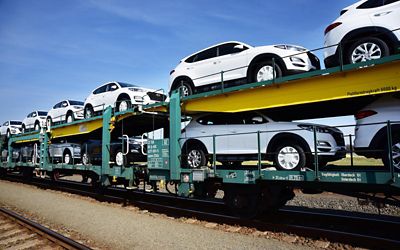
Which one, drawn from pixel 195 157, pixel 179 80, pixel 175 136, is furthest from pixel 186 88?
pixel 195 157

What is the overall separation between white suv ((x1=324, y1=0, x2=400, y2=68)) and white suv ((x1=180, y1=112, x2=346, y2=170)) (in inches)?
62.4

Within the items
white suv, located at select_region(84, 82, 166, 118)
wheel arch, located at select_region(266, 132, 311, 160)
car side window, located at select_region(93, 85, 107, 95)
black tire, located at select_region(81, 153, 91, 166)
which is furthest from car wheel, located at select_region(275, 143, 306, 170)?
car side window, located at select_region(93, 85, 107, 95)

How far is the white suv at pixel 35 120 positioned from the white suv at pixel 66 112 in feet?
6.07

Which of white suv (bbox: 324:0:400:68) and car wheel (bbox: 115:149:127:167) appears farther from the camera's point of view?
car wheel (bbox: 115:149:127:167)

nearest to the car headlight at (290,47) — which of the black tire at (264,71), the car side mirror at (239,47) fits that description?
the black tire at (264,71)

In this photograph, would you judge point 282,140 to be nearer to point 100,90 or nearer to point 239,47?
point 239,47

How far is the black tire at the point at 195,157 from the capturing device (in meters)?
8.14

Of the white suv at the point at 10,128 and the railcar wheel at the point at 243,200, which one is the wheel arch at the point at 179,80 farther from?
the white suv at the point at 10,128

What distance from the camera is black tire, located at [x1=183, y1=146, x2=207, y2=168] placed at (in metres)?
8.14

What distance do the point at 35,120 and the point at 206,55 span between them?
13.4 m

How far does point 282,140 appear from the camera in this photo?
22.1 ft

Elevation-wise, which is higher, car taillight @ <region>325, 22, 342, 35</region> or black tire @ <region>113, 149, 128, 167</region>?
car taillight @ <region>325, 22, 342, 35</region>

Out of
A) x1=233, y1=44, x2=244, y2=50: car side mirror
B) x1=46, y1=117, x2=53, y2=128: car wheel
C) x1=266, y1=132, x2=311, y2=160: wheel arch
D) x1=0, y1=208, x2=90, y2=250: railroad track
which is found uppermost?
x1=233, y1=44, x2=244, y2=50: car side mirror

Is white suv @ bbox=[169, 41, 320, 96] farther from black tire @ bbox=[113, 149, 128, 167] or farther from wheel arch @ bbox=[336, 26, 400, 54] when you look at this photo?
Answer: black tire @ bbox=[113, 149, 128, 167]
